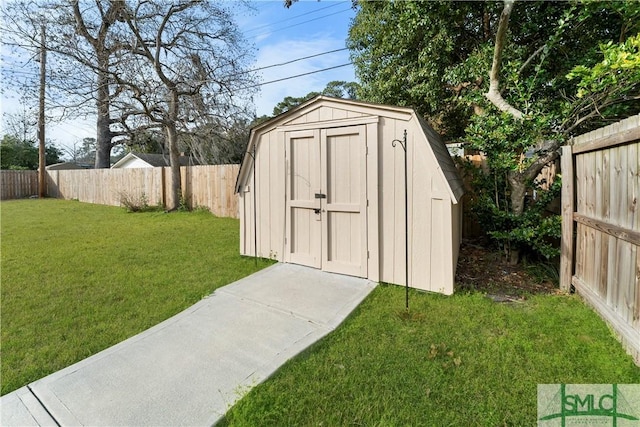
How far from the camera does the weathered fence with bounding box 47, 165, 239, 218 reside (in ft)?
32.7

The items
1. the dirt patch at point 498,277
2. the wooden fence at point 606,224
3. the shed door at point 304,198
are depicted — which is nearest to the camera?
the wooden fence at point 606,224

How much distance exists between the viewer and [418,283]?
3855 millimetres

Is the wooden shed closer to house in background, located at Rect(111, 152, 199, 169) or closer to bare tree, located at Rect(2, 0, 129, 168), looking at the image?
bare tree, located at Rect(2, 0, 129, 168)

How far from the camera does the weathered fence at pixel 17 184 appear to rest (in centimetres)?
1669

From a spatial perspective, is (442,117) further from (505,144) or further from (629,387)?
(629,387)

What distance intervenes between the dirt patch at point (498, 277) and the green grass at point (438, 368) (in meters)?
0.55

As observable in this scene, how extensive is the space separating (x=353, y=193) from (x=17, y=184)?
855 inches

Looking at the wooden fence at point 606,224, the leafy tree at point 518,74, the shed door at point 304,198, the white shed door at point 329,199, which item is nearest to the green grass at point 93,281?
the shed door at point 304,198

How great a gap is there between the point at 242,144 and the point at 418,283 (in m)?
13.0

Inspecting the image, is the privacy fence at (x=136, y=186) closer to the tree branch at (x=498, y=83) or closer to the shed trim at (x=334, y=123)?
the shed trim at (x=334, y=123)

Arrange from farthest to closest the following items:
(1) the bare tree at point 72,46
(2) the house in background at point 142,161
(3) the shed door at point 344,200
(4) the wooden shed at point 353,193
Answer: (2) the house in background at point 142,161 < (1) the bare tree at point 72,46 < (3) the shed door at point 344,200 < (4) the wooden shed at point 353,193

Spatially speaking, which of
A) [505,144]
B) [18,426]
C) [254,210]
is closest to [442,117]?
[505,144]

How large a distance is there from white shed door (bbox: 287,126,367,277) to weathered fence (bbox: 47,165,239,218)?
5.39 m

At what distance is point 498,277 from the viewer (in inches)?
178
